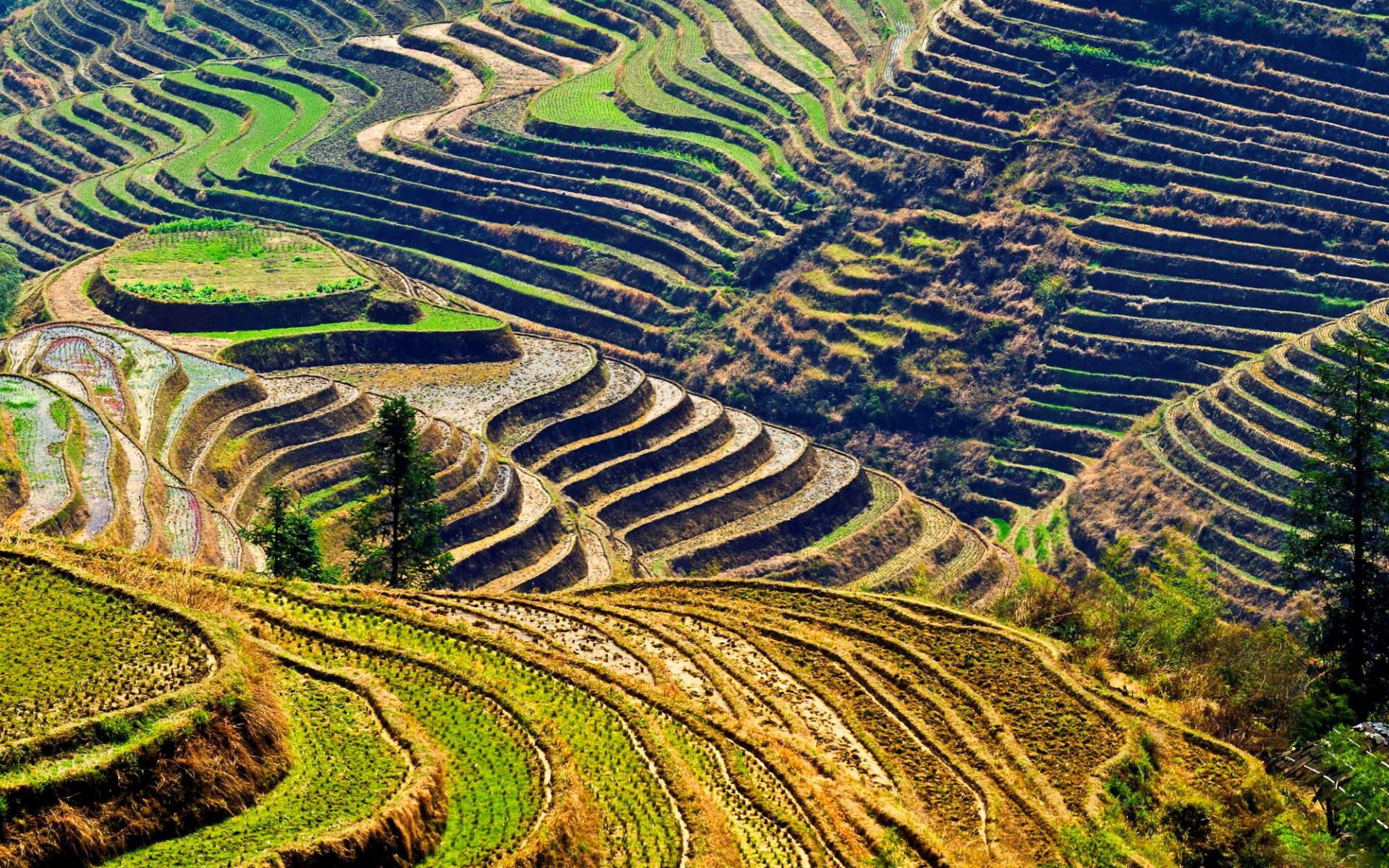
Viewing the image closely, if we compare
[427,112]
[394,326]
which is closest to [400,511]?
[394,326]

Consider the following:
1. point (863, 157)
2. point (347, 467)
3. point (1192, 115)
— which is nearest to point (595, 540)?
point (347, 467)

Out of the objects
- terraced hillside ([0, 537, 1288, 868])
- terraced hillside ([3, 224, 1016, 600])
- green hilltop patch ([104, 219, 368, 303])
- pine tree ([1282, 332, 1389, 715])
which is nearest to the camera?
terraced hillside ([0, 537, 1288, 868])

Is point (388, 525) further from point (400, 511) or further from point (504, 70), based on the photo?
point (504, 70)

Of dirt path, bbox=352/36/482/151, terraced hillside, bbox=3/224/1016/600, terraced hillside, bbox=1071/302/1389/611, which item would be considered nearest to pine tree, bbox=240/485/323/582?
terraced hillside, bbox=3/224/1016/600

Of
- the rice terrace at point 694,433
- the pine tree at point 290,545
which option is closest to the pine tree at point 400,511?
the rice terrace at point 694,433

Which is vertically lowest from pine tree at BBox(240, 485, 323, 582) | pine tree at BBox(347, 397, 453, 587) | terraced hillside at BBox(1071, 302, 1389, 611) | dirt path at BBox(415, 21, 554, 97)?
pine tree at BBox(240, 485, 323, 582)

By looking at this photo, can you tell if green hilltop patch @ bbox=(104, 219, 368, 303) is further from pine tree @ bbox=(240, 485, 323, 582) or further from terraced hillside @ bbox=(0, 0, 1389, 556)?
pine tree @ bbox=(240, 485, 323, 582)
